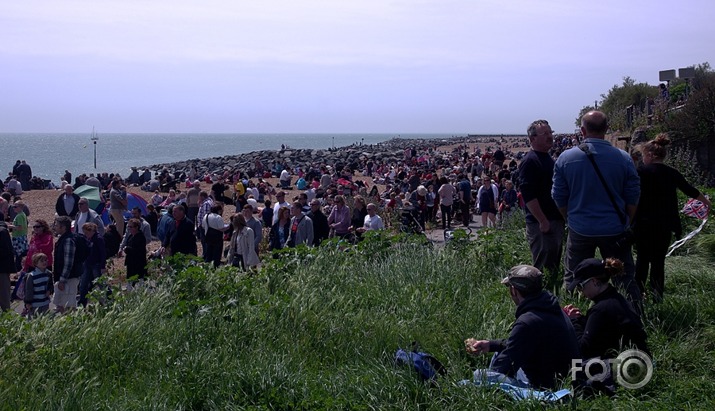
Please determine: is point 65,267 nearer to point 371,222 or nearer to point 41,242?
point 41,242

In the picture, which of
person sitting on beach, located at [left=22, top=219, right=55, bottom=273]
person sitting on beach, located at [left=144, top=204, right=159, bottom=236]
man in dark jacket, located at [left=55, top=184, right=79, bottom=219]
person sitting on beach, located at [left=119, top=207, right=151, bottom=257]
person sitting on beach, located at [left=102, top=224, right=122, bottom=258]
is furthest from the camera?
person sitting on beach, located at [left=144, top=204, right=159, bottom=236]

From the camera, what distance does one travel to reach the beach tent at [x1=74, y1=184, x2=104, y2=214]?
19016mm

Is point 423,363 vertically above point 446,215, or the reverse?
point 423,363

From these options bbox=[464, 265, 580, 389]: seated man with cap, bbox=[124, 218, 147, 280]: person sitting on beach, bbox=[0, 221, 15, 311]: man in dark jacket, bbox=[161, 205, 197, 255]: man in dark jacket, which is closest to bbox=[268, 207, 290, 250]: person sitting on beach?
bbox=[161, 205, 197, 255]: man in dark jacket

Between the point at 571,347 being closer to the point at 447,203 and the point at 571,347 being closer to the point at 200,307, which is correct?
the point at 200,307

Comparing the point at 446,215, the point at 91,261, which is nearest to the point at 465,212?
the point at 446,215

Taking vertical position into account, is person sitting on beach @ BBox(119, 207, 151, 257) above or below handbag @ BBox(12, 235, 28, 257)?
above

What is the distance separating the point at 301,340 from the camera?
588 cm

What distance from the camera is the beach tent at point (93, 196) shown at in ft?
62.4

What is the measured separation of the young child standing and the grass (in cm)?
247

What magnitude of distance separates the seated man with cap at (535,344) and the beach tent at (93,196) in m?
16.1

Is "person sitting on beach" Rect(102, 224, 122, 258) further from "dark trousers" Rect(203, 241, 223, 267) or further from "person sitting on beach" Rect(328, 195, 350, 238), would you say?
"person sitting on beach" Rect(328, 195, 350, 238)

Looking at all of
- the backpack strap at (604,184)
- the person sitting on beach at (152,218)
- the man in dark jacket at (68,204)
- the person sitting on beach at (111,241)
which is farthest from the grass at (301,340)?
the man in dark jacket at (68,204)

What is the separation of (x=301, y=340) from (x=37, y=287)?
17.2ft
